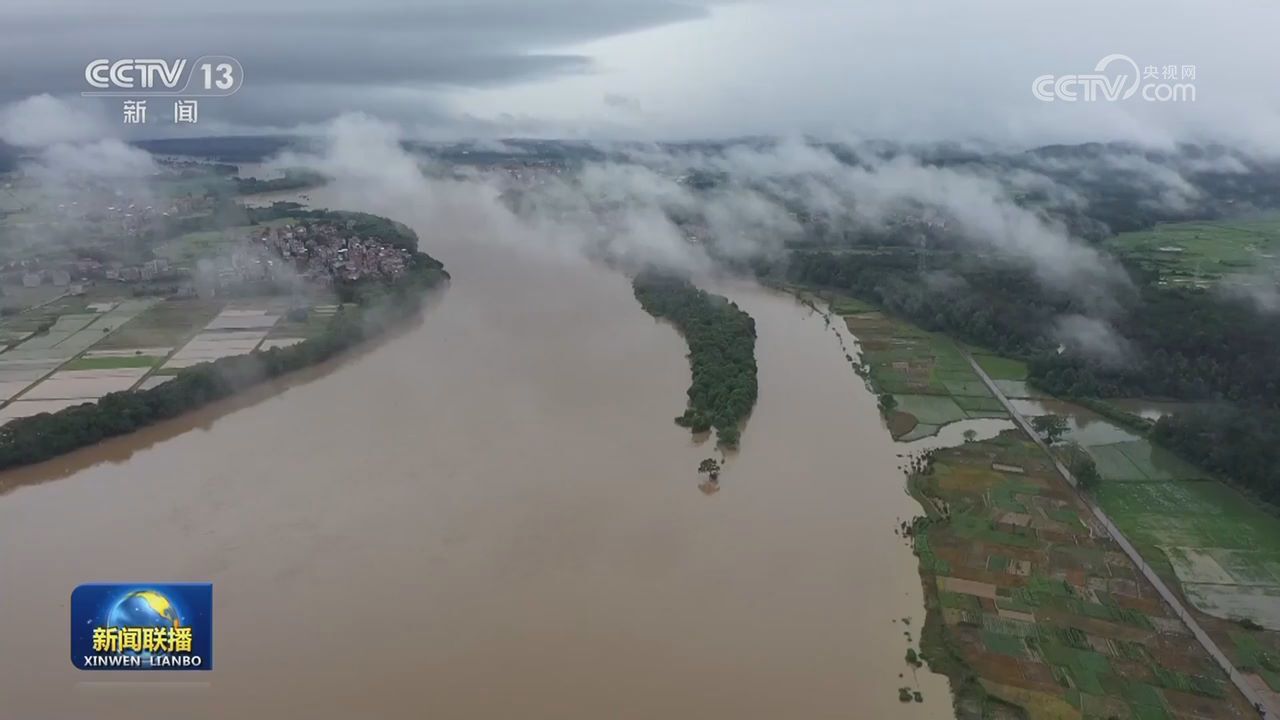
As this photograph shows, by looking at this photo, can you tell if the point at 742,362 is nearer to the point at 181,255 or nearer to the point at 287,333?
the point at 287,333

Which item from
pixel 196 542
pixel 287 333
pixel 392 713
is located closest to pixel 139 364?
pixel 287 333

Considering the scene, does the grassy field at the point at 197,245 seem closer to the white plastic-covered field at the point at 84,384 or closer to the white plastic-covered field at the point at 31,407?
the white plastic-covered field at the point at 84,384

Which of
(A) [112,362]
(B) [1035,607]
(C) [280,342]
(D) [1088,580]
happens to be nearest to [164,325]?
(A) [112,362]

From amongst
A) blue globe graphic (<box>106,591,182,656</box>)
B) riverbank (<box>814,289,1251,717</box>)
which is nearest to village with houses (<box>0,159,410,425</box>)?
blue globe graphic (<box>106,591,182,656</box>)

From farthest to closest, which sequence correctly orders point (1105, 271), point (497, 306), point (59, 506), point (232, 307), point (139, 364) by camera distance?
point (1105, 271) → point (497, 306) → point (232, 307) → point (139, 364) → point (59, 506)

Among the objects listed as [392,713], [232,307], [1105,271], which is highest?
[1105,271]

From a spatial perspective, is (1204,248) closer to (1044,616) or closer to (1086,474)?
(1086,474)
